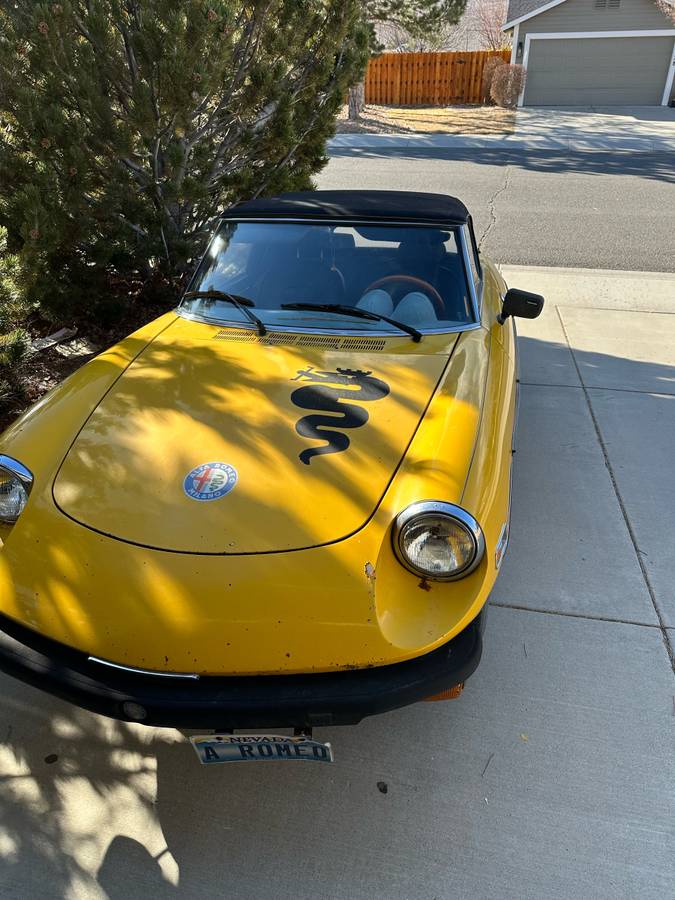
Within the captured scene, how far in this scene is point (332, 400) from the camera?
7.93ft

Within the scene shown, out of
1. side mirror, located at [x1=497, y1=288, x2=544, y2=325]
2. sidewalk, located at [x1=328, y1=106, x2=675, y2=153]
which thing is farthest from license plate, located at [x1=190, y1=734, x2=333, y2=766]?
sidewalk, located at [x1=328, y1=106, x2=675, y2=153]

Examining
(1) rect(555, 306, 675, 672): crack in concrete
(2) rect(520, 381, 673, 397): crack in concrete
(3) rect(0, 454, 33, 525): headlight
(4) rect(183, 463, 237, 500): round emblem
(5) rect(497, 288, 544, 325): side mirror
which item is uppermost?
(5) rect(497, 288, 544, 325): side mirror

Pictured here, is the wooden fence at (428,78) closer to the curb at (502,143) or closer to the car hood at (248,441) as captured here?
the curb at (502,143)

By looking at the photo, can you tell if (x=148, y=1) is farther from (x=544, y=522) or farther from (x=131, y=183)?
(x=544, y=522)

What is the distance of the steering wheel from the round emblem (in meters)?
1.40

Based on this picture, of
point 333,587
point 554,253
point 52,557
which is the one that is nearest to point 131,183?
point 52,557

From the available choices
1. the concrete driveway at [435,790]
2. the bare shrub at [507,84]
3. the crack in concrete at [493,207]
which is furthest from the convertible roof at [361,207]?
the bare shrub at [507,84]

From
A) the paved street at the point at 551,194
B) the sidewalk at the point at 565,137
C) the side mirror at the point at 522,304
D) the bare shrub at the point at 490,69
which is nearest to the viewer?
the side mirror at the point at 522,304

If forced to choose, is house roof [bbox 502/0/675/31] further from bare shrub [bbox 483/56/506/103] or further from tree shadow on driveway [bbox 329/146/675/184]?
tree shadow on driveway [bbox 329/146/675/184]

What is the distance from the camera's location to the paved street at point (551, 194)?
26.9 feet

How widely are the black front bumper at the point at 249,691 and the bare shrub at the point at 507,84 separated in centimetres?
2699

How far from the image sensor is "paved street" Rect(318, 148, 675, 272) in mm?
8211

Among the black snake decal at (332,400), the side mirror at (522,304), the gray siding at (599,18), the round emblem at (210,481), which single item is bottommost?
the round emblem at (210,481)

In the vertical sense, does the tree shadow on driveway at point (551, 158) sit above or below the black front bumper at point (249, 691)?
below
